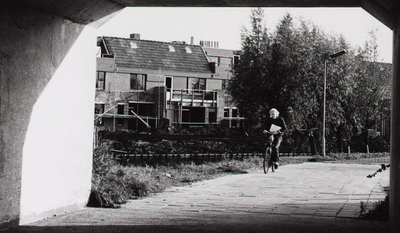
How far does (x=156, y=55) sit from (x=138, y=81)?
4.06m

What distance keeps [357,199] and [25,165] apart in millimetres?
5324

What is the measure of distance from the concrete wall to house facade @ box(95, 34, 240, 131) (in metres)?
42.7

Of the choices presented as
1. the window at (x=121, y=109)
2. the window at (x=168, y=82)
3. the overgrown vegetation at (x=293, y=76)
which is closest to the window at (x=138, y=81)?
the window at (x=168, y=82)

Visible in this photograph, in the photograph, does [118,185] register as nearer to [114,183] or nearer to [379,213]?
[114,183]

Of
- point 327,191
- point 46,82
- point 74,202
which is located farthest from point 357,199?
point 46,82

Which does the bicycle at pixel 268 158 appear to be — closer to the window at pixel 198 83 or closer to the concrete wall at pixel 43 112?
the concrete wall at pixel 43 112

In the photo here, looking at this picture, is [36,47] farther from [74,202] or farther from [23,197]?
[74,202]

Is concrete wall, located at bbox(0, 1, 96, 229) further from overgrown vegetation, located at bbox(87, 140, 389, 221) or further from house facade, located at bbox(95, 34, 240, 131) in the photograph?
house facade, located at bbox(95, 34, 240, 131)

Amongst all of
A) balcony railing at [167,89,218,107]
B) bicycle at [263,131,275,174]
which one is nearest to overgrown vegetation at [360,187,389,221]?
bicycle at [263,131,275,174]

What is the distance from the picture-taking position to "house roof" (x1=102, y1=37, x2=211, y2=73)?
54156mm

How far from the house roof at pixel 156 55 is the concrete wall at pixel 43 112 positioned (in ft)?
153

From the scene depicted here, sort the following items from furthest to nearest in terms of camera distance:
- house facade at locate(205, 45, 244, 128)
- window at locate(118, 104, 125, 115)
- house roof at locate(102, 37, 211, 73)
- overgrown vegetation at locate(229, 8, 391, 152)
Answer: house facade at locate(205, 45, 244, 128)
house roof at locate(102, 37, 211, 73)
window at locate(118, 104, 125, 115)
overgrown vegetation at locate(229, 8, 391, 152)

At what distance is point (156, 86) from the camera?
2157 inches

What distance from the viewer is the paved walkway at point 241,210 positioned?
6.02 metres
